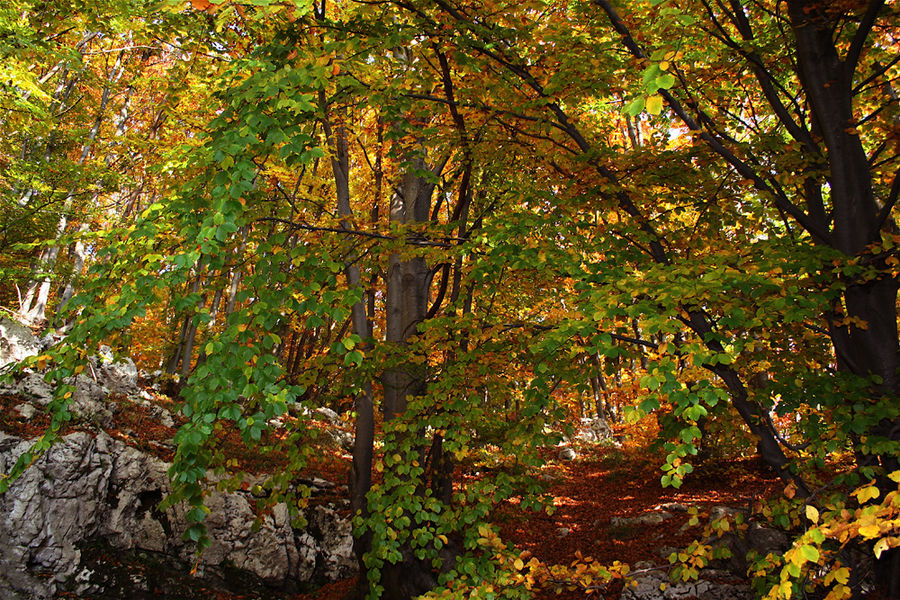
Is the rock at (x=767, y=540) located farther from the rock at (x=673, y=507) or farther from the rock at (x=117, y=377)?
the rock at (x=117, y=377)

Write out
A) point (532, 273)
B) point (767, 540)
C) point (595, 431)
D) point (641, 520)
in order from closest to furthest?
1. point (532, 273)
2. point (767, 540)
3. point (641, 520)
4. point (595, 431)

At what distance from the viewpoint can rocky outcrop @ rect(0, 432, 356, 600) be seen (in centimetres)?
535

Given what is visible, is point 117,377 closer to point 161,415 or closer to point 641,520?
point 161,415

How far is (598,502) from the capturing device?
1058 centimetres

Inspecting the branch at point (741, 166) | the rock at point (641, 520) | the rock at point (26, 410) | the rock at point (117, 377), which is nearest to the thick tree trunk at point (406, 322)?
the branch at point (741, 166)

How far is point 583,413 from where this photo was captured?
27062mm

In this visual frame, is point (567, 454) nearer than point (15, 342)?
No

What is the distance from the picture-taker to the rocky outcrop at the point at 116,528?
17.5 ft

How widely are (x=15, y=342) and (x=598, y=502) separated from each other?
11.8m

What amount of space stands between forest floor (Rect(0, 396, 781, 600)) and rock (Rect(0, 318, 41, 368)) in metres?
1.76

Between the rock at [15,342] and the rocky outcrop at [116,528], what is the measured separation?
3.36 meters

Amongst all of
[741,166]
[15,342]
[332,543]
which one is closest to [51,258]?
[15,342]

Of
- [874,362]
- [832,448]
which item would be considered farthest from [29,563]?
[874,362]

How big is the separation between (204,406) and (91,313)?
0.92 metres
